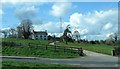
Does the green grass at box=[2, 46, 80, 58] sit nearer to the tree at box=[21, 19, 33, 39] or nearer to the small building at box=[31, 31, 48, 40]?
the tree at box=[21, 19, 33, 39]

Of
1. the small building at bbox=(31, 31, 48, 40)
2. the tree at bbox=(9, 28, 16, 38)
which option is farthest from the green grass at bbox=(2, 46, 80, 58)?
the small building at bbox=(31, 31, 48, 40)

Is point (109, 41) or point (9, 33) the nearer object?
point (109, 41)

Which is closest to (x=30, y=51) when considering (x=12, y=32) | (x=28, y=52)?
(x=28, y=52)

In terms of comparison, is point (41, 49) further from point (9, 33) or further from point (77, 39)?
point (9, 33)

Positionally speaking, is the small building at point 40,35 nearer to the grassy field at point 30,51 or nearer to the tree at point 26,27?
the tree at point 26,27

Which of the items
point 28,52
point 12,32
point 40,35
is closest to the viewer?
point 28,52

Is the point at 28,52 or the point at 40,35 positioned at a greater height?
the point at 40,35

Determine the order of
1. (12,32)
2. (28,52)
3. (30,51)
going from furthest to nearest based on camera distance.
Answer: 1. (12,32)
2. (30,51)
3. (28,52)

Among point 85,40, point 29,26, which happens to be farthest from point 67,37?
point 29,26

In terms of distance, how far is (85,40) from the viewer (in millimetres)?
95938

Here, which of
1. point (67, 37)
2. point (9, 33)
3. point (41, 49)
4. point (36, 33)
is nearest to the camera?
point (41, 49)

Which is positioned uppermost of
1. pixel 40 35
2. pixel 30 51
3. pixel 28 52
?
pixel 40 35

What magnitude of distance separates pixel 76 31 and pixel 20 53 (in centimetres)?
5834

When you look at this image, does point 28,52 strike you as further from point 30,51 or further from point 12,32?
point 12,32
